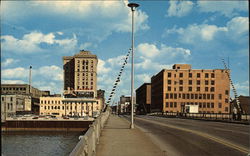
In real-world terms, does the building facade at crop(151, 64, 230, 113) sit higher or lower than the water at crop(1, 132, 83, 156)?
higher

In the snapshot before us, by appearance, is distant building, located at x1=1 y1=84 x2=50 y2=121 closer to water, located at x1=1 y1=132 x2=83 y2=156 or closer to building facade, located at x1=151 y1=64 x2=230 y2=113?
water, located at x1=1 y1=132 x2=83 y2=156

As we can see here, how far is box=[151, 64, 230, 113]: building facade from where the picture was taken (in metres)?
124

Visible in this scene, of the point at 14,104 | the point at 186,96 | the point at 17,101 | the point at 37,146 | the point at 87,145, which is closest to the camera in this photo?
the point at 87,145

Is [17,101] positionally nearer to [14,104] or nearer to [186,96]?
[14,104]

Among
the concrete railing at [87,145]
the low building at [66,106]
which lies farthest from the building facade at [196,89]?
the concrete railing at [87,145]

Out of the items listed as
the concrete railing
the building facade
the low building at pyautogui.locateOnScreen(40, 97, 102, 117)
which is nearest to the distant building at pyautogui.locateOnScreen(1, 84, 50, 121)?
the low building at pyautogui.locateOnScreen(40, 97, 102, 117)

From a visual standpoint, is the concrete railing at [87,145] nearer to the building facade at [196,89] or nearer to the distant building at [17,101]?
the distant building at [17,101]

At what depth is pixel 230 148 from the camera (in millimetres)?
13375

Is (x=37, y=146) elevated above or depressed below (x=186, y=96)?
below

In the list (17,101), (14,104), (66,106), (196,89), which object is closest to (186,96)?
(196,89)

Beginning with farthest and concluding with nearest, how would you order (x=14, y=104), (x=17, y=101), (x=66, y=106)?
1. (x=66, y=106)
2. (x=17, y=101)
3. (x=14, y=104)

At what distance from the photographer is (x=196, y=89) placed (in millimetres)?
125625

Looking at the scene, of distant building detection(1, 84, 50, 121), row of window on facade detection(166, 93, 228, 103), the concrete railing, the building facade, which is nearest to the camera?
the concrete railing

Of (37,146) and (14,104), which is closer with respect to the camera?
(37,146)
